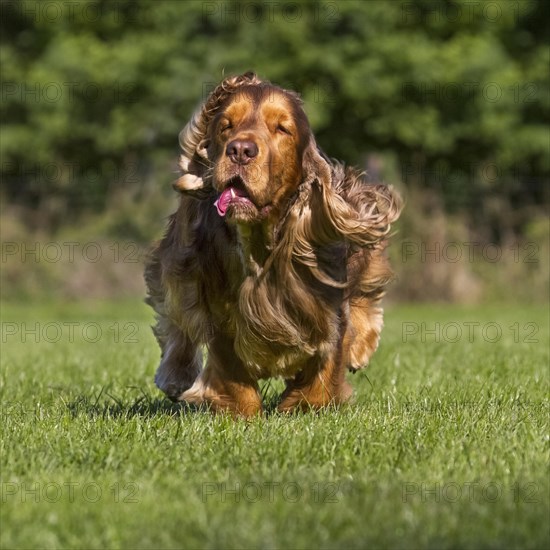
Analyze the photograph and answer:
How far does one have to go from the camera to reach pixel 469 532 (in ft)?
10.4

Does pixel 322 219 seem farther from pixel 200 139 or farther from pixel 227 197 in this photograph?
pixel 200 139

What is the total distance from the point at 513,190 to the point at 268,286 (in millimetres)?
15074

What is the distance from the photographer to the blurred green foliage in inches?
835

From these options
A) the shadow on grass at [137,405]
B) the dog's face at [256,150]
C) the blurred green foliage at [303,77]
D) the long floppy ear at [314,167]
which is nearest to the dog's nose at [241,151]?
the dog's face at [256,150]

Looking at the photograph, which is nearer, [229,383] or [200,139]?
[200,139]

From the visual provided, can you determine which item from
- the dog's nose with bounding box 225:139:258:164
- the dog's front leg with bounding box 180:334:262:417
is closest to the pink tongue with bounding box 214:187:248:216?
the dog's nose with bounding box 225:139:258:164

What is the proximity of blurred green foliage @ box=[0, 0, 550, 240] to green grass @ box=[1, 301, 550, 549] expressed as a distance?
14.8 m

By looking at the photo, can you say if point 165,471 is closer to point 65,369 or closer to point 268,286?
point 268,286

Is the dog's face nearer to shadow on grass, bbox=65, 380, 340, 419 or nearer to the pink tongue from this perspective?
the pink tongue

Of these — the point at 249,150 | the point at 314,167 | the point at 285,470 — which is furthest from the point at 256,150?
the point at 285,470

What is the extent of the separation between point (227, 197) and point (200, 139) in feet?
1.87

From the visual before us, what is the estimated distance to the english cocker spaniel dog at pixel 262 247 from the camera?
4426 millimetres

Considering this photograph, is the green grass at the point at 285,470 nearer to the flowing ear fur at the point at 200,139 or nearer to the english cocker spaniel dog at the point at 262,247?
the english cocker spaniel dog at the point at 262,247

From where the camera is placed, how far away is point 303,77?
70.8 ft
